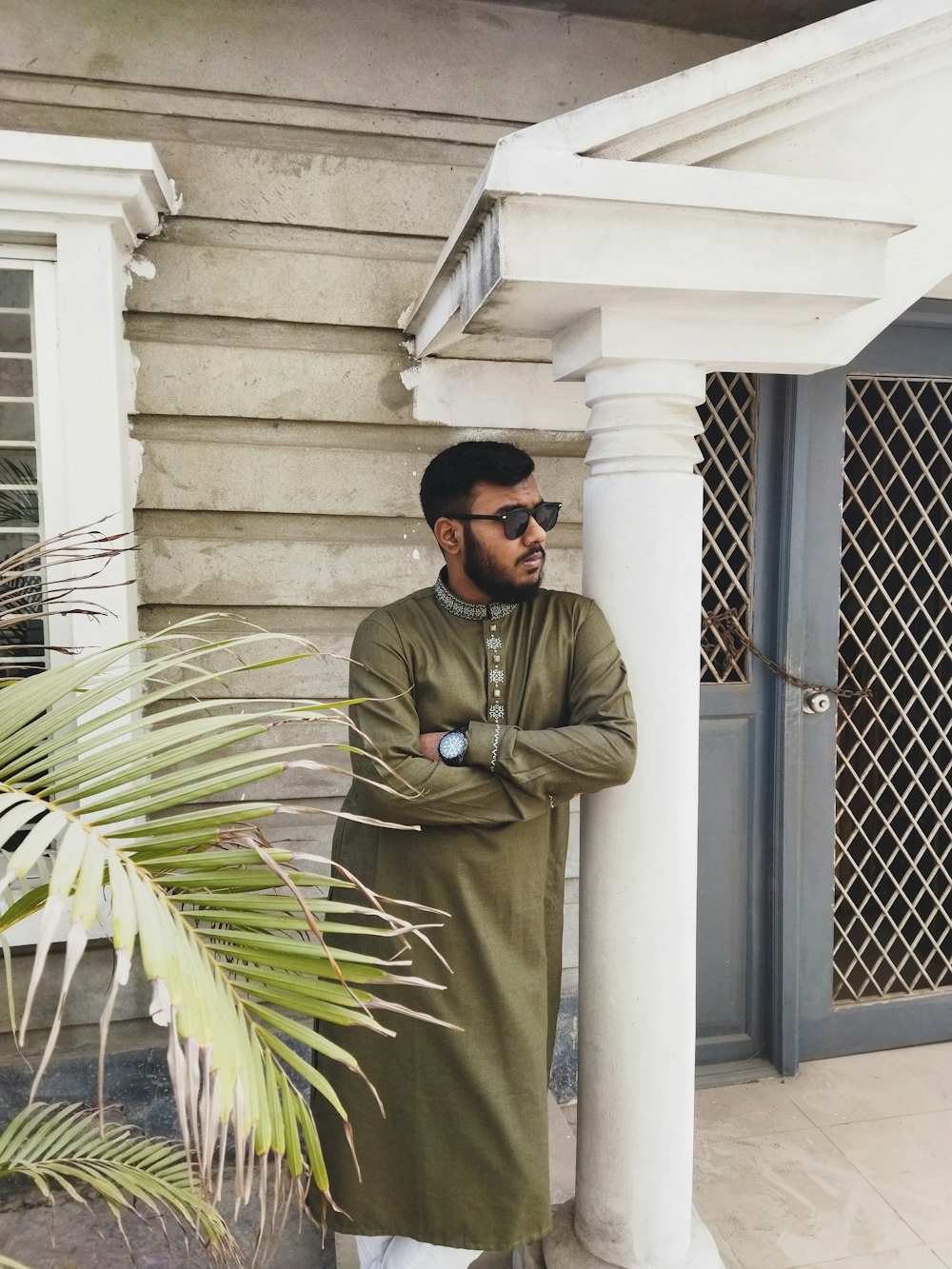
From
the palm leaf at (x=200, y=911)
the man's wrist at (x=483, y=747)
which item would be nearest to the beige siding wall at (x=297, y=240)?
the man's wrist at (x=483, y=747)

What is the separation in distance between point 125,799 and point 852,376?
9.01 feet

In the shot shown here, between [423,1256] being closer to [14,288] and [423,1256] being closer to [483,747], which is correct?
[483,747]

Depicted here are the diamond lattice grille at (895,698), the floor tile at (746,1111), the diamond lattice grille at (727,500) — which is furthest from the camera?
the diamond lattice grille at (895,698)

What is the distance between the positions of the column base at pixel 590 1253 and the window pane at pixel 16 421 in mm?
2462

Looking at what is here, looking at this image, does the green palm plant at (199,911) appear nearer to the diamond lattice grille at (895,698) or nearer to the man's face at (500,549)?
the man's face at (500,549)

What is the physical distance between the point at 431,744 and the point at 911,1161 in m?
2.03

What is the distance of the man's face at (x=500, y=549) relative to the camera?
1915 millimetres

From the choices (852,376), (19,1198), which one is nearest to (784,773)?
(852,376)

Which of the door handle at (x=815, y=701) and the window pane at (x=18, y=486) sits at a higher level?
the window pane at (x=18, y=486)

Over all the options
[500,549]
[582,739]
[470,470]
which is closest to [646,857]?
[582,739]

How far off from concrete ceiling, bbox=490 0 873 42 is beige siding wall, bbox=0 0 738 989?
0.13 feet

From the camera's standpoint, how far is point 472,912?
1893mm

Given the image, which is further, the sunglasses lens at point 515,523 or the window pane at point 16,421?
the window pane at point 16,421

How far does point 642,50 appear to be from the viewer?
2.76 metres
